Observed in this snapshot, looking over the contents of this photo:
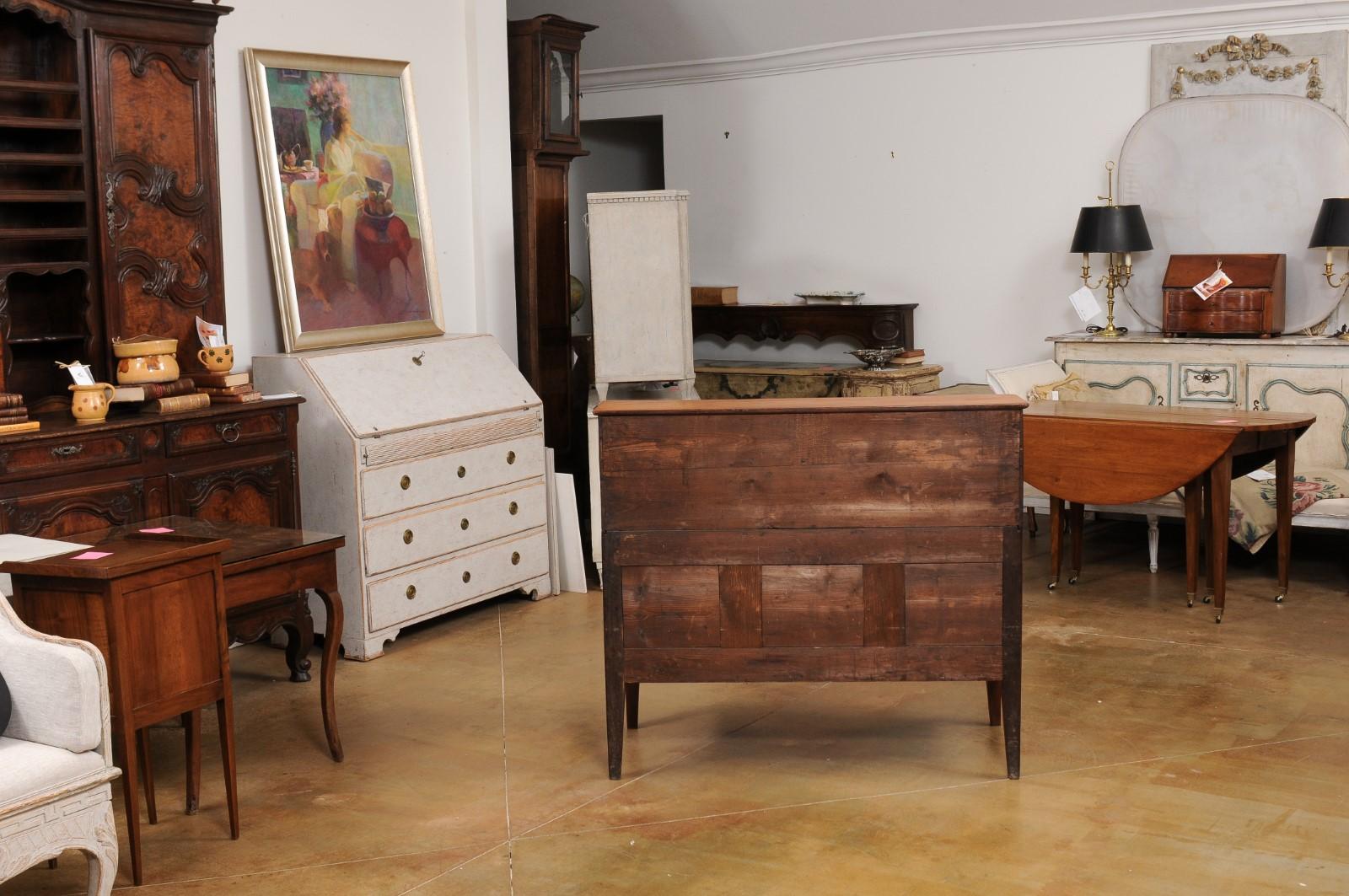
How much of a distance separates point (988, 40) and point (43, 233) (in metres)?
4.82

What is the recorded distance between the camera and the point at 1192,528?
517cm

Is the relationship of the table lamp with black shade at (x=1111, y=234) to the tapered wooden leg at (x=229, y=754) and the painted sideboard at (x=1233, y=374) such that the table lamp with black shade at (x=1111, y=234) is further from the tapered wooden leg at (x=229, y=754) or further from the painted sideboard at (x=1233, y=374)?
the tapered wooden leg at (x=229, y=754)

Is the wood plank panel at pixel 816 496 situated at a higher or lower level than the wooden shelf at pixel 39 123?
lower

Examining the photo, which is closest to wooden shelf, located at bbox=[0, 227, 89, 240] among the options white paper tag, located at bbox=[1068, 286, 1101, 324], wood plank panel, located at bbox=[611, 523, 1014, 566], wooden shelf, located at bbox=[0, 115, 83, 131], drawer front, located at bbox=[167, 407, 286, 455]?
wooden shelf, located at bbox=[0, 115, 83, 131]

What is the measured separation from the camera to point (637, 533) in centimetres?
357

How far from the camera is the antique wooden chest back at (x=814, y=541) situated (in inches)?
138

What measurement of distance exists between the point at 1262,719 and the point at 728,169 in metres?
4.91

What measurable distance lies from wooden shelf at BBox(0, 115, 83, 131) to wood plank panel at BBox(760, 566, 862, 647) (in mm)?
2655

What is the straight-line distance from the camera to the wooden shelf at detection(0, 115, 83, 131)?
4.16 meters

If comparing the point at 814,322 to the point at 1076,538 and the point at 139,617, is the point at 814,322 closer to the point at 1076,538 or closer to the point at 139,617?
the point at 1076,538

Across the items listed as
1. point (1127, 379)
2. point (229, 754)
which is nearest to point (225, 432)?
point (229, 754)

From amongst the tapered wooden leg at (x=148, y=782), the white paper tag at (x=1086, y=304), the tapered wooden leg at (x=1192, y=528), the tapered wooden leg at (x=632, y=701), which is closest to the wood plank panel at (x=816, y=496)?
the tapered wooden leg at (x=632, y=701)

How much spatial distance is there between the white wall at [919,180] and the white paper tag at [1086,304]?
0.43ft

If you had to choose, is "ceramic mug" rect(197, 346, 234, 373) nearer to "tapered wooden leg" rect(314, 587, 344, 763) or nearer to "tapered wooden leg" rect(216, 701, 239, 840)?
"tapered wooden leg" rect(314, 587, 344, 763)
